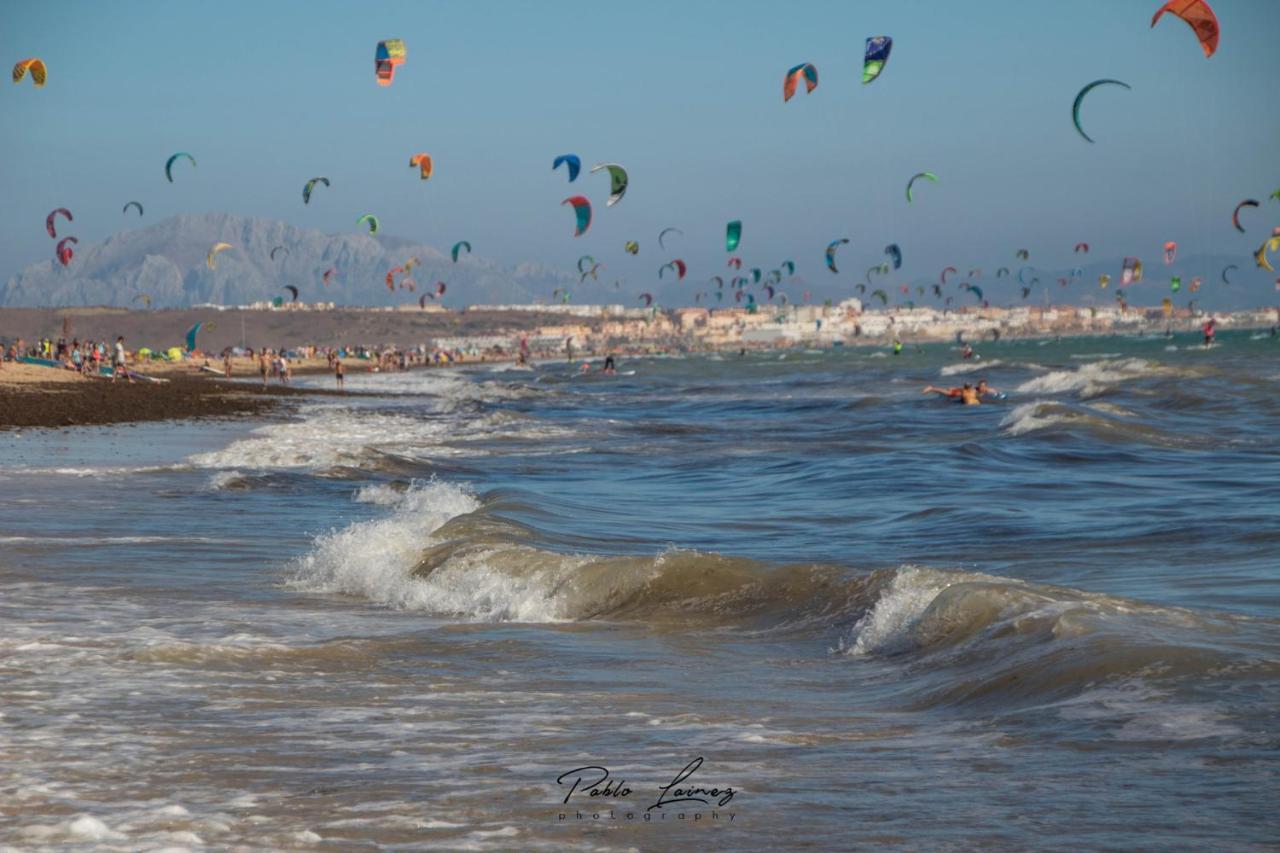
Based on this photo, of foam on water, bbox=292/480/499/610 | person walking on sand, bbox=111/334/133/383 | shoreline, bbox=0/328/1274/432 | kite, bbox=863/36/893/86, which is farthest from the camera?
person walking on sand, bbox=111/334/133/383

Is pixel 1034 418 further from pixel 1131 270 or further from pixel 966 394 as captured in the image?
pixel 1131 270

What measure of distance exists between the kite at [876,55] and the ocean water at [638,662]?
63.1 ft

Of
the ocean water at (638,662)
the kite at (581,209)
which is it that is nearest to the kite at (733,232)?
the kite at (581,209)

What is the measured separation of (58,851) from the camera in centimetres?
454

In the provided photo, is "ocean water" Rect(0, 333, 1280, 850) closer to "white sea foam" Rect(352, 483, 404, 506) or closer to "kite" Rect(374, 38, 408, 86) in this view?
"white sea foam" Rect(352, 483, 404, 506)

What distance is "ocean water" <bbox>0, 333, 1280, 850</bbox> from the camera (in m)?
5.04

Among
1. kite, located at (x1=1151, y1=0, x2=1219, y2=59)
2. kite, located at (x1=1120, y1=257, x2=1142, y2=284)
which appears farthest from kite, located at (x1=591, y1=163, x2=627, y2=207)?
kite, located at (x1=1120, y1=257, x2=1142, y2=284)

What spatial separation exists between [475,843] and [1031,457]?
63.7 feet

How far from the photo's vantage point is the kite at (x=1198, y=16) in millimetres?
25281

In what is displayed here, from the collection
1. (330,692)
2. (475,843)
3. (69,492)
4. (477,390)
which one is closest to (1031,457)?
(69,492)

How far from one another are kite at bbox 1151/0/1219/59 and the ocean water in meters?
9.62

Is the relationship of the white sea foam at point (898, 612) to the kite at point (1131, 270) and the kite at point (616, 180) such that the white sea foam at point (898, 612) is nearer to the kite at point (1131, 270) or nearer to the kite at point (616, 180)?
the kite at point (616, 180)

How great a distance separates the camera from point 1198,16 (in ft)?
84.0

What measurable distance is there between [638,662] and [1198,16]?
21.6 meters
